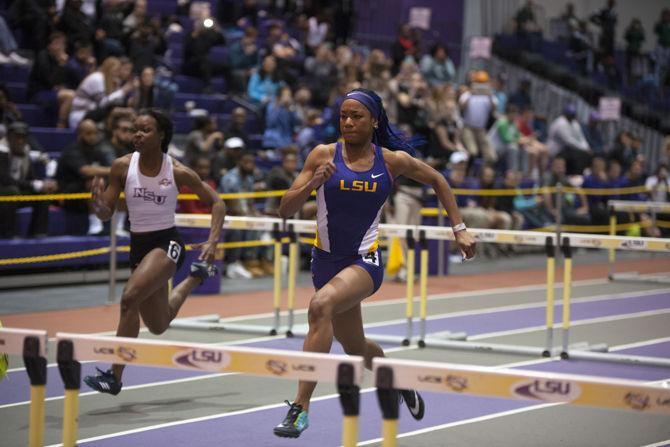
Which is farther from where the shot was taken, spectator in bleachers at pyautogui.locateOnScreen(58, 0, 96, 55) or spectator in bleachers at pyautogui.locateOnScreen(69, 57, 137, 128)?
spectator in bleachers at pyautogui.locateOnScreen(58, 0, 96, 55)

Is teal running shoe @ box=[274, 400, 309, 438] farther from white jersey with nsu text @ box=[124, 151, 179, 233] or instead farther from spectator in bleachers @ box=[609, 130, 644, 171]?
spectator in bleachers @ box=[609, 130, 644, 171]

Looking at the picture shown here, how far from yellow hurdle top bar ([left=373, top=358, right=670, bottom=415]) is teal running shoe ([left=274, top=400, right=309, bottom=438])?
1.90 meters

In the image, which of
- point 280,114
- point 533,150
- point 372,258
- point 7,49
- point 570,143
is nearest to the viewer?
point 372,258

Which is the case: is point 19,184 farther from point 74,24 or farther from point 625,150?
point 625,150

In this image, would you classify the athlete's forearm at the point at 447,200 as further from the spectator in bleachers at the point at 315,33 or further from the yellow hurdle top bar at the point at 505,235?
the spectator in bleachers at the point at 315,33

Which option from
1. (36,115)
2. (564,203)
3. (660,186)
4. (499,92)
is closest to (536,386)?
(36,115)

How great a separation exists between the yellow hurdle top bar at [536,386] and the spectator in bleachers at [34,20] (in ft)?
49.3

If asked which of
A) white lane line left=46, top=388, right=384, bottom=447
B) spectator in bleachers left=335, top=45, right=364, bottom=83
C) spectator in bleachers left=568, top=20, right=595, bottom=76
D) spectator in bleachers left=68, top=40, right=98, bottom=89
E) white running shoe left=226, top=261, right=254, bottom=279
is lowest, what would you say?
white lane line left=46, top=388, right=384, bottom=447

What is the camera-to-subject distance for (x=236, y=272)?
16703 mm

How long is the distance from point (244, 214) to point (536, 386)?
11709 millimetres

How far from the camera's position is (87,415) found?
802cm

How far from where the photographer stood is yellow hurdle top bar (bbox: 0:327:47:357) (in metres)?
5.19

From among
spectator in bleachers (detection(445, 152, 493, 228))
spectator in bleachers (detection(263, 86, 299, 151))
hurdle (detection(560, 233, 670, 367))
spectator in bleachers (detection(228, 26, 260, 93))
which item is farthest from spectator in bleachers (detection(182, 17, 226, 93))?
hurdle (detection(560, 233, 670, 367))

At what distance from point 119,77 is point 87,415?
409 inches
